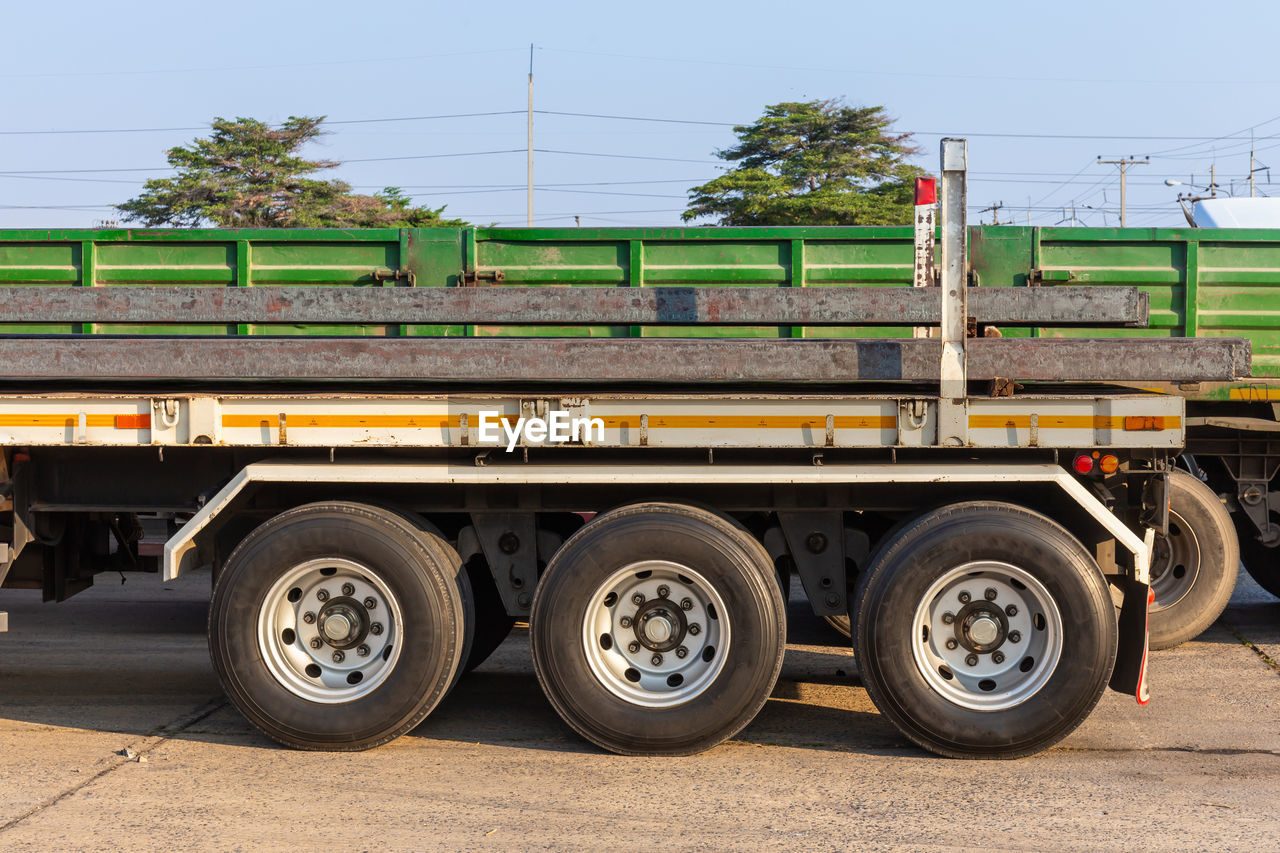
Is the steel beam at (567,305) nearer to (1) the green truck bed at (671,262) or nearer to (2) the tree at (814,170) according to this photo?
(1) the green truck bed at (671,262)

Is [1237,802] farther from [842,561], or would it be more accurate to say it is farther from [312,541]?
[312,541]

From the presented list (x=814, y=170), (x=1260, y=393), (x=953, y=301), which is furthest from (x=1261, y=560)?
(x=814, y=170)

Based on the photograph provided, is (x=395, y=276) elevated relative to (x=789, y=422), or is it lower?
elevated

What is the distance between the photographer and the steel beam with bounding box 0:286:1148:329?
529 centimetres

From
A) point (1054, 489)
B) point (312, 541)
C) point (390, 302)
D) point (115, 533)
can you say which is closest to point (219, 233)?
point (115, 533)

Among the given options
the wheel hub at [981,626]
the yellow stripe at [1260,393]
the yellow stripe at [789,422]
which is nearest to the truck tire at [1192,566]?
the yellow stripe at [1260,393]

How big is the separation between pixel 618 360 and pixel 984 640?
185 centimetres

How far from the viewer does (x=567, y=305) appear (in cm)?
545

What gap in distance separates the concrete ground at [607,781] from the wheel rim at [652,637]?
30 centimetres

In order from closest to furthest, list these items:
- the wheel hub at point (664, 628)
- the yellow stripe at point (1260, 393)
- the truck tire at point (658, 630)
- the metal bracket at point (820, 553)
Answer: the truck tire at point (658, 630), the wheel hub at point (664, 628), the metal bracket at point (820, 553), the yellow stripe at point (1260, 393)

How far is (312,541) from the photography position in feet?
17.4

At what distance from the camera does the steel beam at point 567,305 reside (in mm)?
5289

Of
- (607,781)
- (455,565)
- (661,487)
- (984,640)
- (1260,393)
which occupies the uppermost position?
(1260,393)

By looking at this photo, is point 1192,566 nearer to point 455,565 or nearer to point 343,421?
point 455,565
